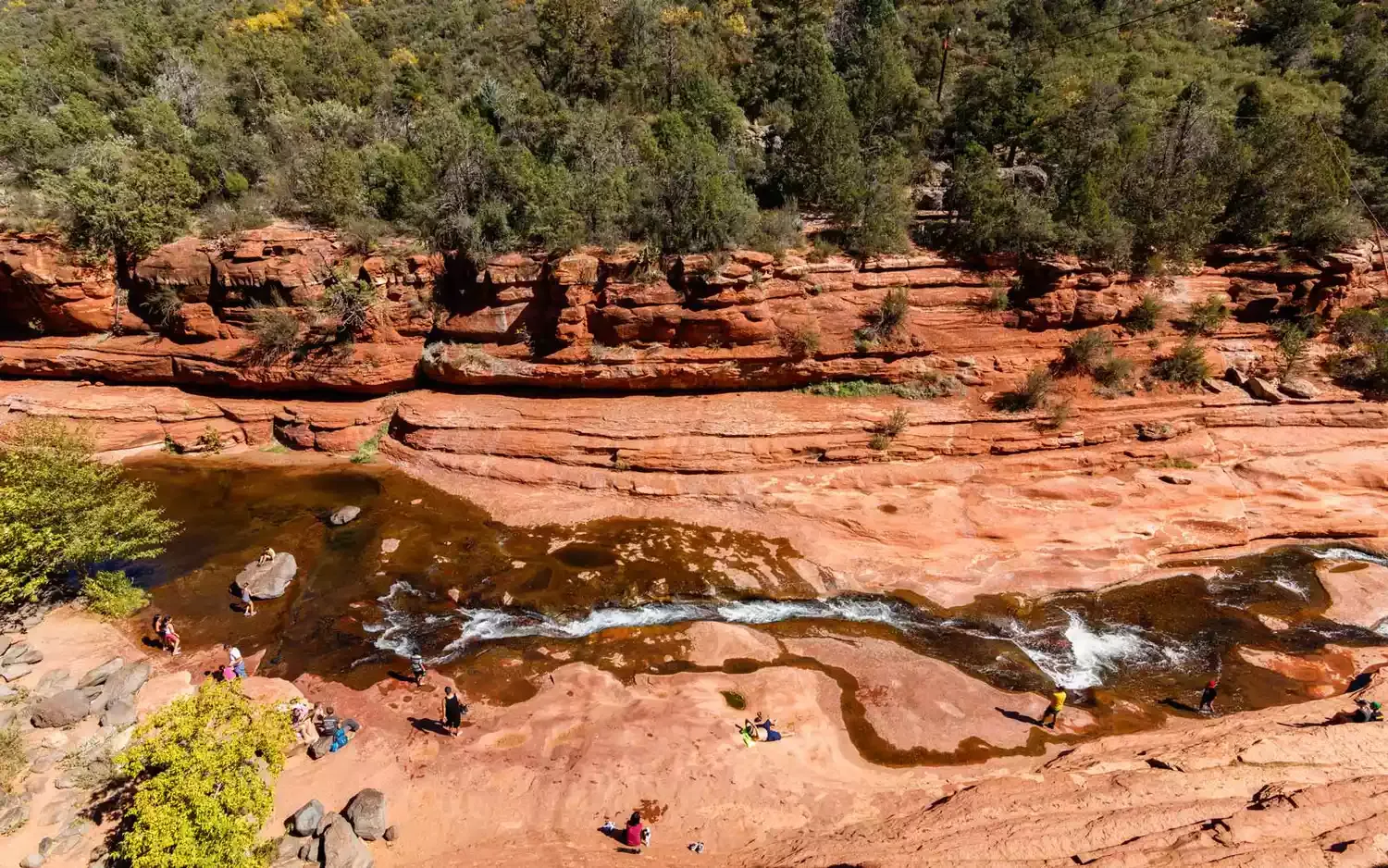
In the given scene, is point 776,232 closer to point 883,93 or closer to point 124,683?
point 883,93

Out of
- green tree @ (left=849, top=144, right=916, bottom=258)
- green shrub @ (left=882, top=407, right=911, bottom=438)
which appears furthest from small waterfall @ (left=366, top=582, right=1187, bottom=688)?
green tree @ (left=849, top=144, right=916, bottom=258)

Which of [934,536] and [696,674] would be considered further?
[934,536]

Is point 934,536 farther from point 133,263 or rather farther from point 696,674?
point 133,263

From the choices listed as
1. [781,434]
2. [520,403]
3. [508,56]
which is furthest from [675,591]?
[508,56]

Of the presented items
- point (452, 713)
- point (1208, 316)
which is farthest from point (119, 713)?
point (1208, 316)

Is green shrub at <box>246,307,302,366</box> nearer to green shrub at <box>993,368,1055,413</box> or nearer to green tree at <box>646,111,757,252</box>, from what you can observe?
green tree at <box>646,111,757,252</box>

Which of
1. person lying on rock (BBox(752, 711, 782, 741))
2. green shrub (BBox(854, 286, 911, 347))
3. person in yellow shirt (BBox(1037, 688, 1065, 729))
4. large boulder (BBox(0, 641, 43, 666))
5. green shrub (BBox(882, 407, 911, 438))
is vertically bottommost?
large boulder (BBox(0, 641, 43, 666))

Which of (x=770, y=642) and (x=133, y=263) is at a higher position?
(x=133, y=263)

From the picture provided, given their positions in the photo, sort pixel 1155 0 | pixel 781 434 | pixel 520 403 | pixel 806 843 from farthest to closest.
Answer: pixel 1155 0, pixel 520 403, pixel 781 434, pixel 806 843
